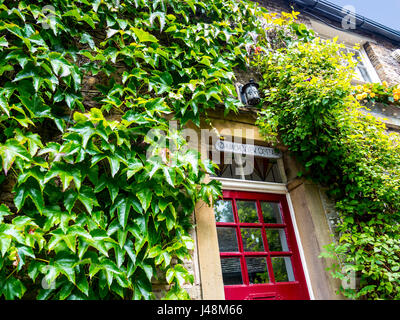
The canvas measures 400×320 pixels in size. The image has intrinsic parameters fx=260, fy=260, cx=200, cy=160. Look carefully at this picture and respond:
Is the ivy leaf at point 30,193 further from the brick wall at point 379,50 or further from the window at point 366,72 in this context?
the window at point 366,72

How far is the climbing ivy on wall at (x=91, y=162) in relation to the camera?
160 centimetres

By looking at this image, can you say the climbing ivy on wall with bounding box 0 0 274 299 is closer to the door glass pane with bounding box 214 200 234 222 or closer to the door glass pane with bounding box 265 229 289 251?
the door glass pane with bounding box 214 200 234 222

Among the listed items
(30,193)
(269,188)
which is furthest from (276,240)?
(30,193)

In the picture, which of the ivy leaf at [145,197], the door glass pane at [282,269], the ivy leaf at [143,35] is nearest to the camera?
the ivy leaf at [145,197]

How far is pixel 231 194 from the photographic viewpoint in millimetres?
3023

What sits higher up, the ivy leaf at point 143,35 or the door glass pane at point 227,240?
the ivy leaf at point 143,35

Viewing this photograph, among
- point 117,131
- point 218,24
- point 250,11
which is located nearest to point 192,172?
point 117,131

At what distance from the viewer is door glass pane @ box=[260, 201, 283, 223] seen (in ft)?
10.2

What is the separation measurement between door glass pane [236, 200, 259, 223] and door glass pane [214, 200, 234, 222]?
4.5 inches

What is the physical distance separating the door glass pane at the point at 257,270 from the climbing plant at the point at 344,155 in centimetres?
63

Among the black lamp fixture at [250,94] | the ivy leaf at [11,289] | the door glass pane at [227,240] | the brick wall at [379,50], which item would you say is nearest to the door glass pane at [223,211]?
the door glass pane at [227,240]

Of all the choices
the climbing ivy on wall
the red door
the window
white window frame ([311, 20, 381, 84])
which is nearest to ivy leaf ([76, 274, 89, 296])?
the climbing ivy on wall
